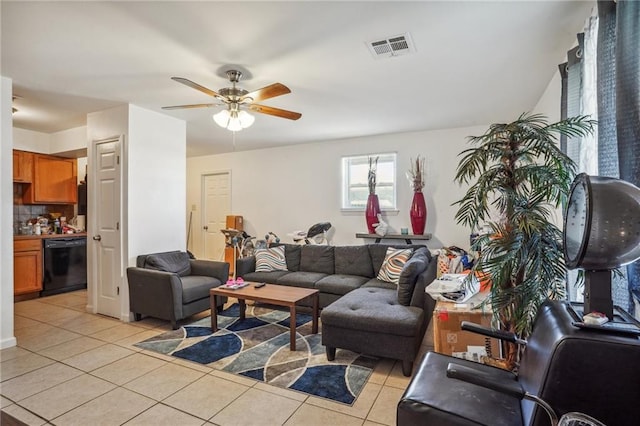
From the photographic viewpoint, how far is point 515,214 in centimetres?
172

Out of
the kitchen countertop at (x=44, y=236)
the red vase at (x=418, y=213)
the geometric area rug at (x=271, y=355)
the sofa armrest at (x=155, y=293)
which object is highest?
the red vase at (x=418, y=213)

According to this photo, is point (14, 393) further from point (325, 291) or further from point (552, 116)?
point (552, 116)

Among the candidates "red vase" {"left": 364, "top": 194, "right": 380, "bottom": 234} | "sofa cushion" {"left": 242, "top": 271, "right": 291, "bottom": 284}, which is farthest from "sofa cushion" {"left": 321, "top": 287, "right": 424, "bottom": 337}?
"red vase" {"left": 364, "top": 194, "right": 380, "bottom": 234}

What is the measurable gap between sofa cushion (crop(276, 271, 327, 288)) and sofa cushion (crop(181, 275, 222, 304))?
0.83 m

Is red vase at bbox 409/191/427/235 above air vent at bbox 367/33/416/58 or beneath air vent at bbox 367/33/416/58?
beneath

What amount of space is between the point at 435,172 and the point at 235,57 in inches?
134

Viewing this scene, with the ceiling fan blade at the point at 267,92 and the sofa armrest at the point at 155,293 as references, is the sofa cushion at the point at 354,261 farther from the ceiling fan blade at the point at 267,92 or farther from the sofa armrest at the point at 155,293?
the ceiling fan blade at the point at 267,92

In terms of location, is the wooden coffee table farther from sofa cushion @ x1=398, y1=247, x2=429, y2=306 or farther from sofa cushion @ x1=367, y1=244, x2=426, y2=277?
sofa cushion @ x1=367, y1=244, x2=426, y2=277

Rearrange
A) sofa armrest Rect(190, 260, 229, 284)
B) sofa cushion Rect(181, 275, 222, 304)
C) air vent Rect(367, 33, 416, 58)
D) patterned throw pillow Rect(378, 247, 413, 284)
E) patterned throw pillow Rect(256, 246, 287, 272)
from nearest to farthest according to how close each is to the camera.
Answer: air vent Rect(367, 33, 416, 58)
sofa cushion Rect(181, 275, 222, 304)
patterned throw pillow Rect(378, 247, 413, 284)
sofa armrest Rect(190, 260, 229, 284)
patterned throw pillow Rect(256, 246, 287, 272)

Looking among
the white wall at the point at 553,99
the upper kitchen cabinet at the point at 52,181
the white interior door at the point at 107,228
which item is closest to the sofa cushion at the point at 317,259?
the white interior door at the point at 107,228

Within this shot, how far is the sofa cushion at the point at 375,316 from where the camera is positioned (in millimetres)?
2492

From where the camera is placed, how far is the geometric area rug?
237cm

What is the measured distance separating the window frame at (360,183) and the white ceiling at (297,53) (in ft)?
4.03

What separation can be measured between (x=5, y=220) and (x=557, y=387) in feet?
14.0
